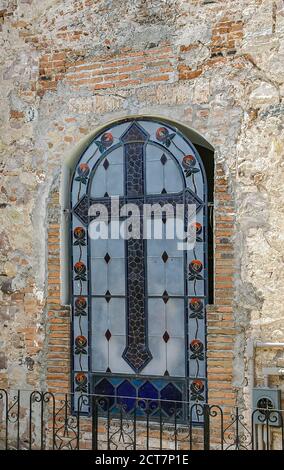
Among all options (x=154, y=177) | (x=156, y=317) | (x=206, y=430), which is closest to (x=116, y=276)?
(x=156, y=317)

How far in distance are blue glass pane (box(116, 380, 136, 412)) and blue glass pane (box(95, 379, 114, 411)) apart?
0.08 metres

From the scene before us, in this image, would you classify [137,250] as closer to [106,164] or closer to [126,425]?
[106,164]

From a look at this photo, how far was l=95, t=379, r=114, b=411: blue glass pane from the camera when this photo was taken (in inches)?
231

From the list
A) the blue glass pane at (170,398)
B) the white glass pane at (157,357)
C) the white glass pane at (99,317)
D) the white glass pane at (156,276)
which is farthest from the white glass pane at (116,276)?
the blue glass pane at (170,398)

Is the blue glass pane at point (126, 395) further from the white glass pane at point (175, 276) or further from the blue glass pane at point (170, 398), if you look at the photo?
the white glass pane at point (175, 276)

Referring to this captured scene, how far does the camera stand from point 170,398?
568cm

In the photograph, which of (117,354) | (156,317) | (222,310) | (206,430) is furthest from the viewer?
(117,354)

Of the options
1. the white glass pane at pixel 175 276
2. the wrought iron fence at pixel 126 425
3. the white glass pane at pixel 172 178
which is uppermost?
the white glass pane at pixel 172 178

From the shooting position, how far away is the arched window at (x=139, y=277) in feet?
18.7

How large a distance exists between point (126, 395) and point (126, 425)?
0.27m

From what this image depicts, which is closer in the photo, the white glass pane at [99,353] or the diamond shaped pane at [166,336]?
the diamond shaped pane at [166,336]

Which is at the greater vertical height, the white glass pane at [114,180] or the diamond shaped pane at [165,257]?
the white glass pane at [114,180]

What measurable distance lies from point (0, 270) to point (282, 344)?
9.46 ft

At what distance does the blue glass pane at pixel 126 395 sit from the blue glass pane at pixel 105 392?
76 millimetres
